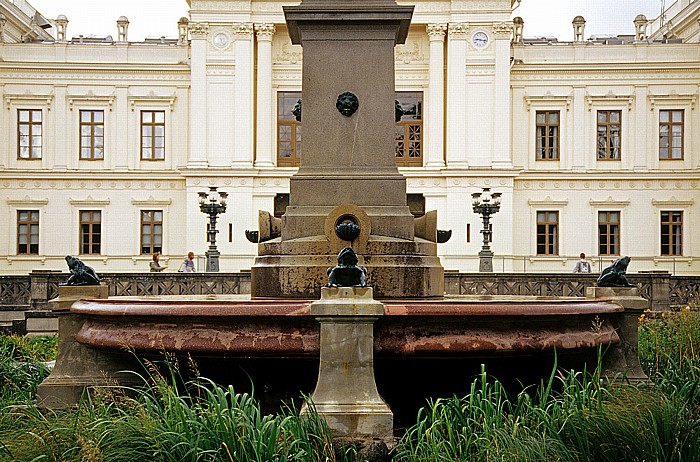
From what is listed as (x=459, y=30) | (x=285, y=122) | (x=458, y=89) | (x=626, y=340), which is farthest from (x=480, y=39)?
(x=626, y=340)

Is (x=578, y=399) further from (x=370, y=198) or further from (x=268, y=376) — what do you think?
(x=370, y=198)

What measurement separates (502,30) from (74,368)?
139 feet

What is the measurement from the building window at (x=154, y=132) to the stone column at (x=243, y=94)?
409 cm

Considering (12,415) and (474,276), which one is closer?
(12,415)

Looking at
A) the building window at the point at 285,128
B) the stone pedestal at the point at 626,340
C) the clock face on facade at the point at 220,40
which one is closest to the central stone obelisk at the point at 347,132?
the stone pedestal at the point at 626,340

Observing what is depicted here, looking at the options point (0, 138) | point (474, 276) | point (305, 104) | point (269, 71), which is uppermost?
point (269, 71)

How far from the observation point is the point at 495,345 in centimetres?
684

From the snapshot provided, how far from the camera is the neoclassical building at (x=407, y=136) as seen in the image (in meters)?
47.9

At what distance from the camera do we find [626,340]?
7.94 m

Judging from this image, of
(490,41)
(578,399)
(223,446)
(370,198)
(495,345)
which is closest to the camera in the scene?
(223,446)

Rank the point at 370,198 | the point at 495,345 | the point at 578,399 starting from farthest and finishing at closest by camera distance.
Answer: the point at 370,198 < the point at 495,345 < the point at 578,399

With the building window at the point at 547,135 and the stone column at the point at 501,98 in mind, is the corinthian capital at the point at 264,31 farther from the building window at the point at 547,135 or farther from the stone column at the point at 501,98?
the building window at the point at 547,135

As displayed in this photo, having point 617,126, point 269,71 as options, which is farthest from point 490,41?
point 269,71

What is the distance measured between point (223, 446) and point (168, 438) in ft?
1.01
